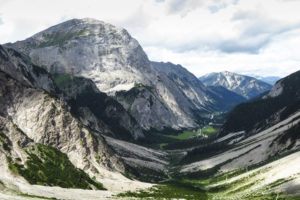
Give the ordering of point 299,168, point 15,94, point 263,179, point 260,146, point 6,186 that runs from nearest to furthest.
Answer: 1. point 6,186
2. point 299,168
3. point 263,179
4. point 15,94
5. point 260,146

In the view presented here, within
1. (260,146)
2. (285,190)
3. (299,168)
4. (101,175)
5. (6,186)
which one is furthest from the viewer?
(260,146)

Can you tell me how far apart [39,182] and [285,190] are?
67.2 m

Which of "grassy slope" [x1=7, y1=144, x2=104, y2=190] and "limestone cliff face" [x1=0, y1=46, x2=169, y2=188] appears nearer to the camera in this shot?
"grassy slope" [x1=7, y1=144, x2=104, y2=190]

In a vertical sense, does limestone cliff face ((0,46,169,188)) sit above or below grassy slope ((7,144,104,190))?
above

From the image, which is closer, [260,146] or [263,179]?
[263,179]

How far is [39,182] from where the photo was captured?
92562 mm

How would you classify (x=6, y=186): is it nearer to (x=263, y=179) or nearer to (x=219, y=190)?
(x=263, y=179)

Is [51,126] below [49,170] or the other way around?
the other way around

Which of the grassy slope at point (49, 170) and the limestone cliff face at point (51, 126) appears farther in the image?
the limestone cliff face at point (51, 126)

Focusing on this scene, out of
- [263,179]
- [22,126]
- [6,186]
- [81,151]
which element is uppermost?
[22,126]

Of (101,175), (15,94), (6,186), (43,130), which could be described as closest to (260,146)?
(101,175)

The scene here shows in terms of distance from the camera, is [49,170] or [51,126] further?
[51,126]

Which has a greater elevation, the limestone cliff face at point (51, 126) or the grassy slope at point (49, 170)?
the limestone cliff face at point (51, 126)

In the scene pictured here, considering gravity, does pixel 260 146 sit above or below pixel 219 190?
above
